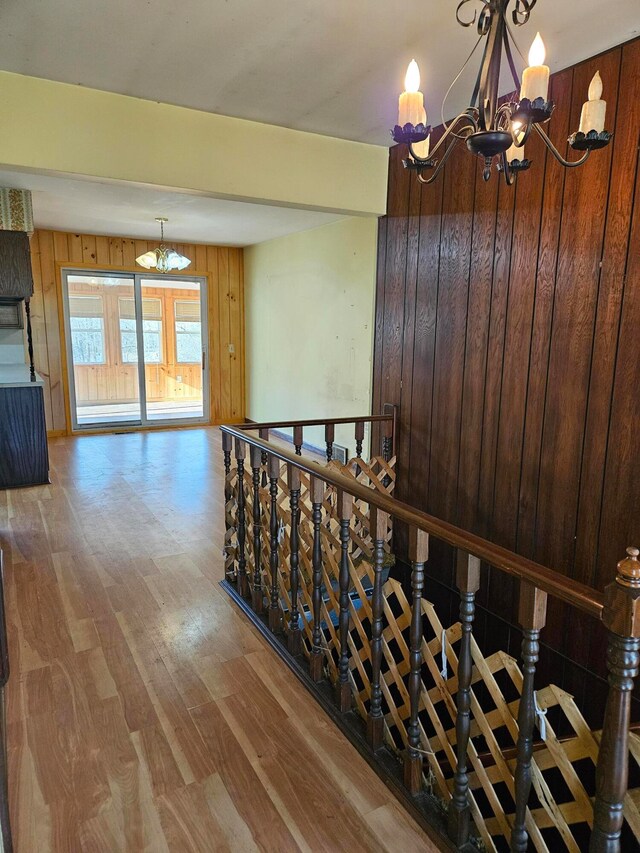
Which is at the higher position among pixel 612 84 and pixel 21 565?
pixel 612 84

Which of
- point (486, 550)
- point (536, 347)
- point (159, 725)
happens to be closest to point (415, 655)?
point (486, 550)

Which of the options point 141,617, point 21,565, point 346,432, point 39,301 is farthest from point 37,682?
point 39,301

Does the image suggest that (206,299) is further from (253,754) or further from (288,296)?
(253,754)

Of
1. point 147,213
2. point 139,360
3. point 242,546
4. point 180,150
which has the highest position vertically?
point 147,213

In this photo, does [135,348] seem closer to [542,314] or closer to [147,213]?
[147,213]

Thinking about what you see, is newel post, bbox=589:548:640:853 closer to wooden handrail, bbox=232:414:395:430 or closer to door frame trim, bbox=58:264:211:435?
wooden handrail, bbox=232:414:395:430

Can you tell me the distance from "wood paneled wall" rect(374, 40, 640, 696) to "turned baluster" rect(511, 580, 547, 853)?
150 centimetres

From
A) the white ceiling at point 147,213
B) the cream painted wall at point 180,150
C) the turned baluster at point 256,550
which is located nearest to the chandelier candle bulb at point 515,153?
the turned baluster at point 256,550

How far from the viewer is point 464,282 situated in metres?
3.29

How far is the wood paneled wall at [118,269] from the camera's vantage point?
6496 millimetres

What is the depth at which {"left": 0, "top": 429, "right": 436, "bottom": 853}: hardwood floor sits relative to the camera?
1.60m

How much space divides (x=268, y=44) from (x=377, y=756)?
117 inches

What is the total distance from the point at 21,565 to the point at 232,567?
1.35 meters

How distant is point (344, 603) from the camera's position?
6.60 ft
